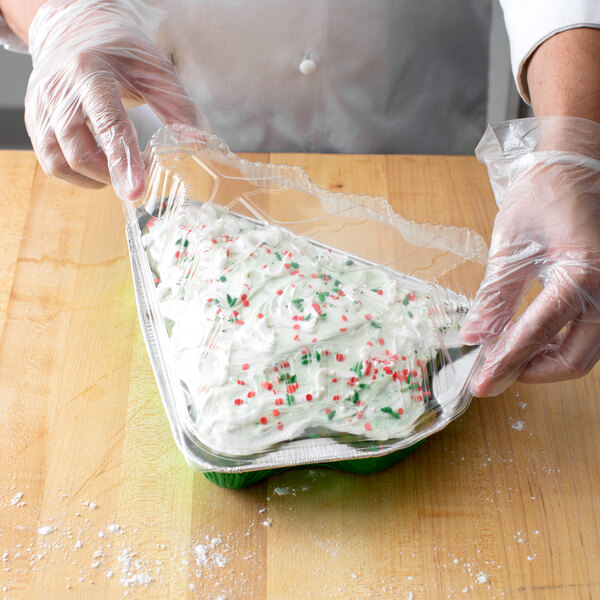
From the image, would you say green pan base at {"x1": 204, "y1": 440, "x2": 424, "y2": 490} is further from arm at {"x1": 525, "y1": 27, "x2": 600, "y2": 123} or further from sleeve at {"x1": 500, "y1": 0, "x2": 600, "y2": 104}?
sleeve at {"x1": 500, "y1": 0, "x2": 600, "y2": 104}

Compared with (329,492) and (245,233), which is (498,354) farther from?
(245,233)

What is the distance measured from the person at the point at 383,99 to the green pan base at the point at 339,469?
17 centimetres

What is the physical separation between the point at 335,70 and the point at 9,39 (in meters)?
0.71

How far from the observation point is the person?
3.09 feet

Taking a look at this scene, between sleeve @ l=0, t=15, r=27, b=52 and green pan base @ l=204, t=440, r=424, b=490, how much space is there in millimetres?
1023

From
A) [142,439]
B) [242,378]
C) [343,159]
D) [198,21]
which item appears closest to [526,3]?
[343,159]

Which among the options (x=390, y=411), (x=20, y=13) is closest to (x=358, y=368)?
(x=390, y=411)

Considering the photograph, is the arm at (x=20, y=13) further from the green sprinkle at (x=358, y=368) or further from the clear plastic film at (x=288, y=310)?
the green sprinkle at (x=358, y=368)

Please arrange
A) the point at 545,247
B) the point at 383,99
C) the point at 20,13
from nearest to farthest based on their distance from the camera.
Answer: the point at 545,247 → the point at 20,13 → the point at 383,99

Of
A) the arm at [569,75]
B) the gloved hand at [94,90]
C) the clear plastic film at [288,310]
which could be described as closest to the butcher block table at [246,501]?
the clear plastic film at [288,310]

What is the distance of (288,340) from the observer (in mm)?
1009

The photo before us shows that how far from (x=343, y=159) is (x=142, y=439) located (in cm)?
81

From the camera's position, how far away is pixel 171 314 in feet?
3.58

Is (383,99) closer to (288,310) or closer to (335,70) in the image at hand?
(335,70)
